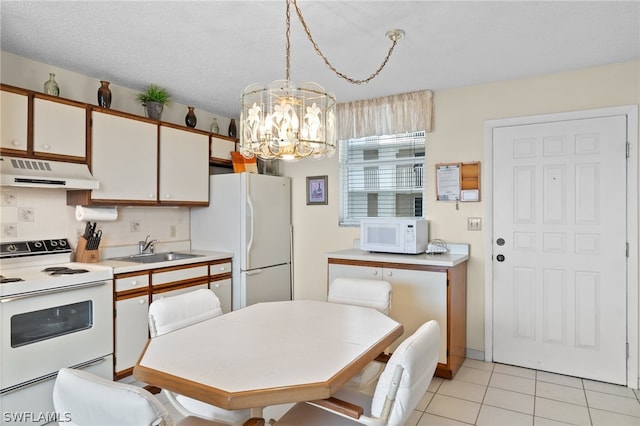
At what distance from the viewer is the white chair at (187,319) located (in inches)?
70.7

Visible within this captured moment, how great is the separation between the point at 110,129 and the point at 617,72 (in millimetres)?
3902

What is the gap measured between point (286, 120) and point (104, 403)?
49.5 inches

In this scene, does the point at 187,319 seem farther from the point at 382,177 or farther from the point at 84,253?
the point at 382,177

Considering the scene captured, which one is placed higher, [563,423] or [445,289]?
[445,289]

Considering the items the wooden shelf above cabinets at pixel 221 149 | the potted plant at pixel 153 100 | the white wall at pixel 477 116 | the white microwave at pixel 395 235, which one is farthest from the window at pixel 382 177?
the potted plant at pixel 153 100

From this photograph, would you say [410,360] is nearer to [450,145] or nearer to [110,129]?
[450,145]

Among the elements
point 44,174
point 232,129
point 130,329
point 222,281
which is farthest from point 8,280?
point 232,129

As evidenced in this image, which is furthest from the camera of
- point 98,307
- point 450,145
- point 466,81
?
point 450,145

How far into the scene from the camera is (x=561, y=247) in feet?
10.3

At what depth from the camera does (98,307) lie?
267 centimetres

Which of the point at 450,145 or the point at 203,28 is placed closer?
the point at 203,28

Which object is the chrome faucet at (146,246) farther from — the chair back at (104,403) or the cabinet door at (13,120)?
the chair back at (104,403)

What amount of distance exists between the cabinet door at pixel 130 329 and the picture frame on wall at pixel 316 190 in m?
1.98

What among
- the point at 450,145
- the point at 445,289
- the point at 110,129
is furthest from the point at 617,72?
the point at 110,129
